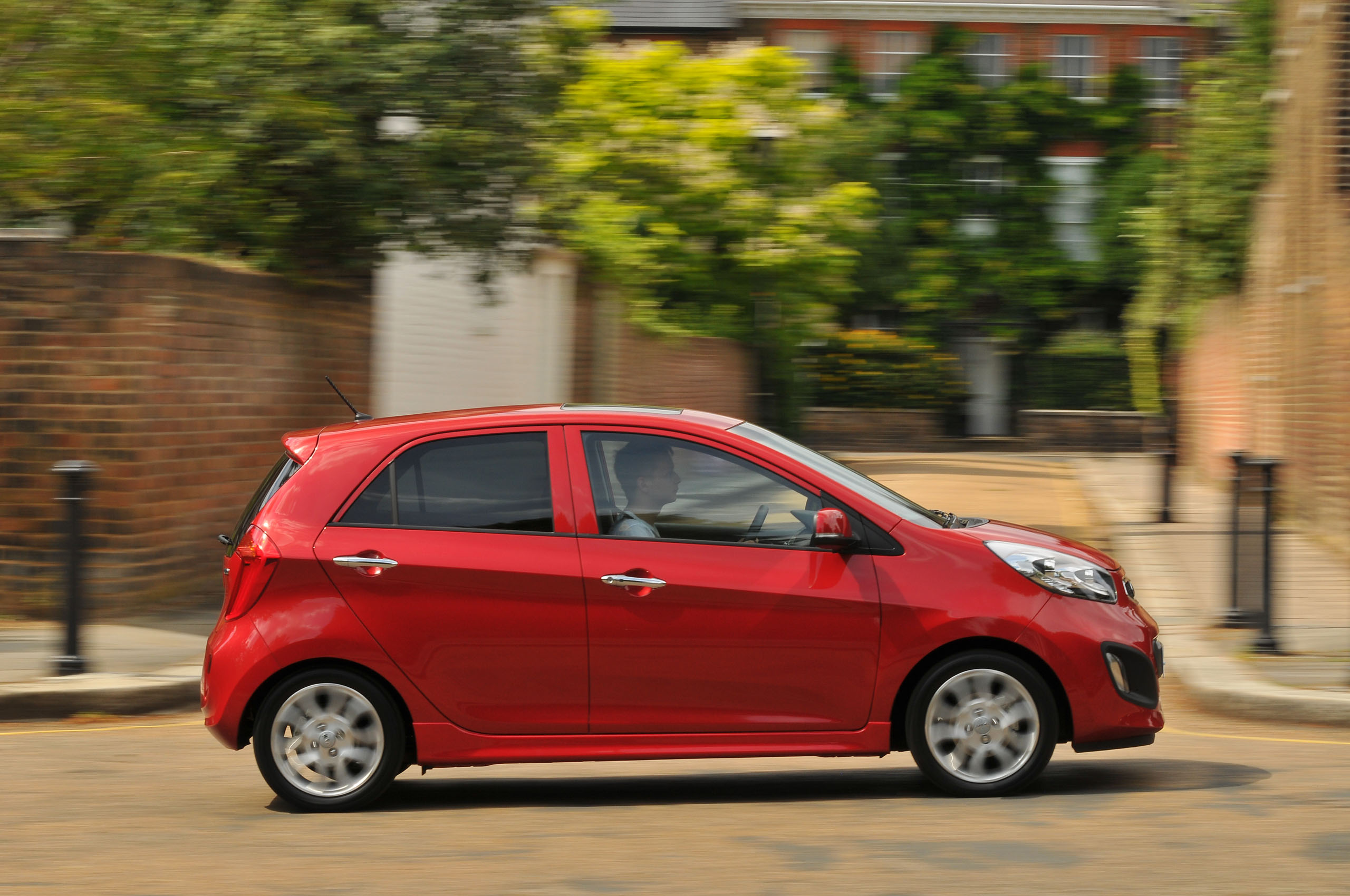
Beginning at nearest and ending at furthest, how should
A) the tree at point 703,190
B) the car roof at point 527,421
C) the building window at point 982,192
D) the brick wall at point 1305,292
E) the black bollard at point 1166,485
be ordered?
the car roof at point 527,421 < the brick wall at point 1305,292 < the black bollard at point 1166,485 < the tree at point 703,190 < the building window at point 982,192

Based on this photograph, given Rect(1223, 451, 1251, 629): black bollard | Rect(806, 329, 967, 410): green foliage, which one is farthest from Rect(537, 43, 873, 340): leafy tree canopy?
Rect(1223, 451, 1251, 629): black bollard

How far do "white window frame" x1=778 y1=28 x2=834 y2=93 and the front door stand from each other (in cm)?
3377

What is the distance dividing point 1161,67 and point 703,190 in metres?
20.9

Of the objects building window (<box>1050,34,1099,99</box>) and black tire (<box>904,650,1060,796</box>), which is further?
building window (<box>1050,34,1099,99</box>)

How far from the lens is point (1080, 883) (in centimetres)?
464

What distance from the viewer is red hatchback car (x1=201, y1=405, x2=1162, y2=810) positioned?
5609 mm

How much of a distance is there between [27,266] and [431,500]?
214 inches

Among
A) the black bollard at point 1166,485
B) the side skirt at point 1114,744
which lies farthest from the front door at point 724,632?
the black bollard at point 1166,485

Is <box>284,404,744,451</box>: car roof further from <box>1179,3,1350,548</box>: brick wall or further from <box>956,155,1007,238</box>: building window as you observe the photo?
<box>956,155,1007,238</box>: building window

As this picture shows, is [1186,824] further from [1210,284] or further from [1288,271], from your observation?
[1210,284]

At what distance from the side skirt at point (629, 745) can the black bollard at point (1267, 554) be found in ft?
13.6

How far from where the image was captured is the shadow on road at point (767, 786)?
233 inches

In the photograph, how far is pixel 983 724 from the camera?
5645mm

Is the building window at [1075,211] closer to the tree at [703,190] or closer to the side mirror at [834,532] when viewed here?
the tree at [703,190]
